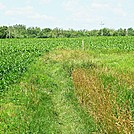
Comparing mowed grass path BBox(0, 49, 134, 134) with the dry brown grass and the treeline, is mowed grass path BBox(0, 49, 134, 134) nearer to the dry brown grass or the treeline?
the dry brown grass

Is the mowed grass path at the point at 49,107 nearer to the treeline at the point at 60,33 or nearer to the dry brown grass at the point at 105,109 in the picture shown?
the dry brown grass at the point at 105,109

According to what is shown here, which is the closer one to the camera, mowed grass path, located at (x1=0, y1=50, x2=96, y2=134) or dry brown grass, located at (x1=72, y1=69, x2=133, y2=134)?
dry brown grass, located at (x1=72, y1=69, x2=133, y2=134)

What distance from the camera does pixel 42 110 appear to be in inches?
316

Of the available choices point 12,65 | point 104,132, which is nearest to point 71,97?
point 104,132

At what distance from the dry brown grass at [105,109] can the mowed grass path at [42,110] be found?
0.25 m

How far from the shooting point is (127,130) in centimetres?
480

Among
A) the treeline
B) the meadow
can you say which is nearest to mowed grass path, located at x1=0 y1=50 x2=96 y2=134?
the meadow

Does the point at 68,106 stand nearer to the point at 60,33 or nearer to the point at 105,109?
the point at 105,109

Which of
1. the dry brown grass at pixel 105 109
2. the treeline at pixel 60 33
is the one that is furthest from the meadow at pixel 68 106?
the treeline at pixel 60 33

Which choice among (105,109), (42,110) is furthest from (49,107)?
(105,109)

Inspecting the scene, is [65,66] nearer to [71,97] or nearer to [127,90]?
[71,97]

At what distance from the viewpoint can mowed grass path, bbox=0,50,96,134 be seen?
682 centimetres

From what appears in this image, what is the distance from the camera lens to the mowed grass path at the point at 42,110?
22.4ft

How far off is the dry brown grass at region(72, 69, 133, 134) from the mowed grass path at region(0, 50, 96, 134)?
25cm
